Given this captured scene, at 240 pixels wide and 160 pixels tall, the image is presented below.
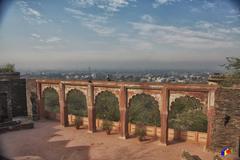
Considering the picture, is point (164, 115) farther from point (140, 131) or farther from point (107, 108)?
point (107, 108)

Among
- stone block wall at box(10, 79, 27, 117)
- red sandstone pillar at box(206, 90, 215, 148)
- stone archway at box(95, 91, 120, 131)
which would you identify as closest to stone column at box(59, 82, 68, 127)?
stone block wall at box(10, 79, 27, 117)

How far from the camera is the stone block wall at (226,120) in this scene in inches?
468

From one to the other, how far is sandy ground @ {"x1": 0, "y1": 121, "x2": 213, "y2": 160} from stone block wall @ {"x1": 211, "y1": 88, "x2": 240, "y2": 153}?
125 centimetres

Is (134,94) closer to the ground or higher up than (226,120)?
higher up

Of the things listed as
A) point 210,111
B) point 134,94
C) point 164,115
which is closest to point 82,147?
point 134,94

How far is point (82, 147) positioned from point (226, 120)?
10182 millimetres

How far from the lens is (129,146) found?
1423 cm

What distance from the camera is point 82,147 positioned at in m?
14.1

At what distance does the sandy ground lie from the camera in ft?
41.1

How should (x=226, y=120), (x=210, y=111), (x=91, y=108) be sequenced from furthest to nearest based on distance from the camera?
(x=91, y=108), (x=210, y=111), (x=226, y=120)

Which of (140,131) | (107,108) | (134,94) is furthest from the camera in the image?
(107,108)

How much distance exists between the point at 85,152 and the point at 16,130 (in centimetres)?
864

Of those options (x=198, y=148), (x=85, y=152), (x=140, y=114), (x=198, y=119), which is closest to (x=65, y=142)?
(x=85, y=152)

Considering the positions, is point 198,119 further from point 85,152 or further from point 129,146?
point 85,152
